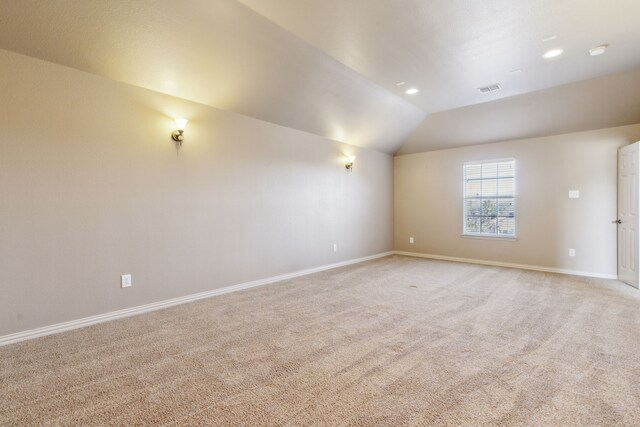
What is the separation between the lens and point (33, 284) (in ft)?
8.75

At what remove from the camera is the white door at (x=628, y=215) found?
420 centimetres

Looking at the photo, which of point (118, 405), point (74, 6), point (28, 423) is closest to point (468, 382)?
point (118, 405)

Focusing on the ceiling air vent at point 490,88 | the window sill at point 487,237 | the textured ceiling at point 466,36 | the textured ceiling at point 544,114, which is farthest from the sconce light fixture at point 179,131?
the window sill at point 487,237

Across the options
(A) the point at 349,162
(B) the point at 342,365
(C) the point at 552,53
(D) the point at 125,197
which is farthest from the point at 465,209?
(D) the point at 125,197

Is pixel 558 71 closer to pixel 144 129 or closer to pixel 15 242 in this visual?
pixel 144 129

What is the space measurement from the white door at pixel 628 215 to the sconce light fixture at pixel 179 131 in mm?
5959

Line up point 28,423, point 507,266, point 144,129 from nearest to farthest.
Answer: point 28,423 → point 144,129 → point 507,266

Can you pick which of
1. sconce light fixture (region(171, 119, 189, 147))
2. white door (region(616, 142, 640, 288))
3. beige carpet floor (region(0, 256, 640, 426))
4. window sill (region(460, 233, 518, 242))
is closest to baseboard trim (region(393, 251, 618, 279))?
white door (region(616, 142, 640, 288))

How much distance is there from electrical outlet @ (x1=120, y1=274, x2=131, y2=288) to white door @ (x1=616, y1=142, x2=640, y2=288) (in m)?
6.38

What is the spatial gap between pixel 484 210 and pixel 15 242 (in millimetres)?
6844

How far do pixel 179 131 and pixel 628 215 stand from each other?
6223 mm

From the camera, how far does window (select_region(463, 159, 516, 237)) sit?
577 cm

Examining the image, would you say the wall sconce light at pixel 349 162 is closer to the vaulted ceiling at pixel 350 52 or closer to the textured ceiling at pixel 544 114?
the vaulted ceiling at pixel 350 52

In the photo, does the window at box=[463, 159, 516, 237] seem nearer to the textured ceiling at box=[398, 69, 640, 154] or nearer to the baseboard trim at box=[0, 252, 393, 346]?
the textured ceiling at box=[398, 69, 640, 154]
